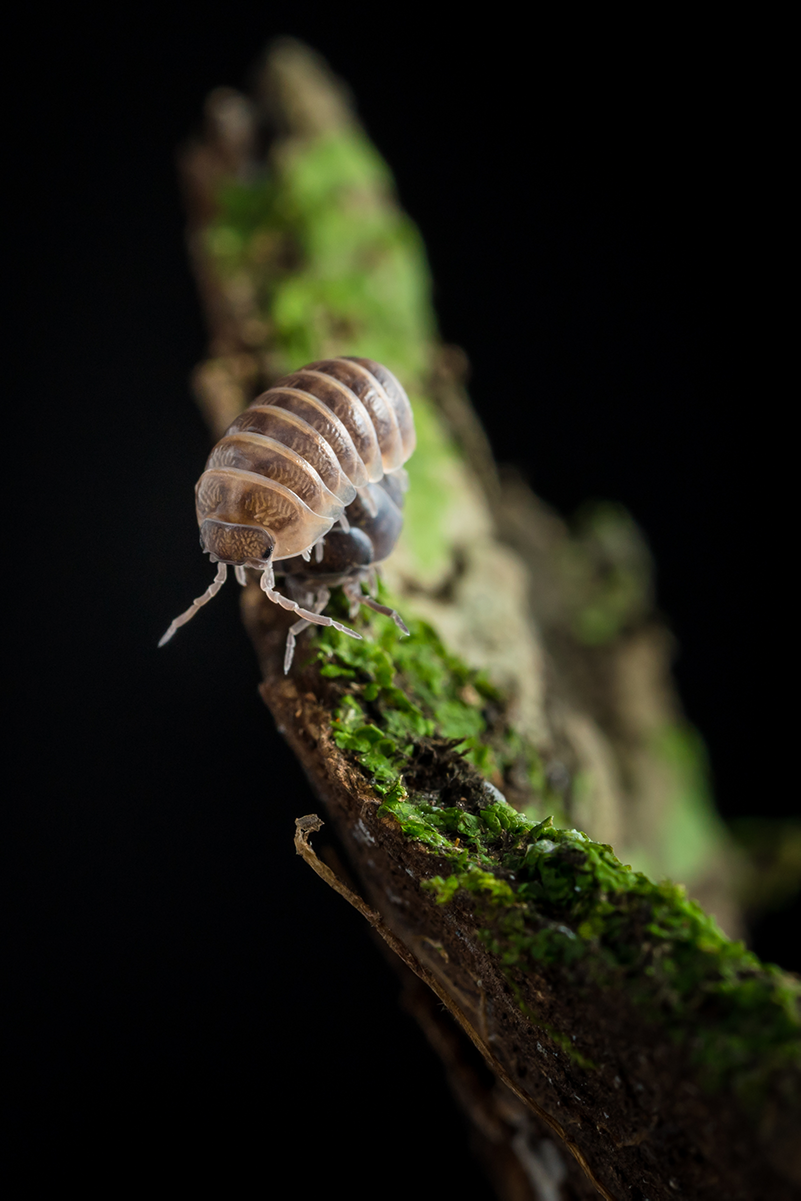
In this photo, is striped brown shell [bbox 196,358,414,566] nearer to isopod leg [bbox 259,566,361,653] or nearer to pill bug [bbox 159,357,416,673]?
pill bug [bbox 159,357,416,673]

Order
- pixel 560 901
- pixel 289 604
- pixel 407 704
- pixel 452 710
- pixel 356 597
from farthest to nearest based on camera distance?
pixel 452 710 → pixel 356 597 → pixel 407 704 → pixel 289 604 → pixel 560 901

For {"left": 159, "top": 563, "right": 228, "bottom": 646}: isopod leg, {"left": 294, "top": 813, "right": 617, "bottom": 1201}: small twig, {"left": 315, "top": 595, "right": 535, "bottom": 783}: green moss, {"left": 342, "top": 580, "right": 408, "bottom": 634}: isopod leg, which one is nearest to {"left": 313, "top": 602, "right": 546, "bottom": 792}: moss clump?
{"left": 315, "top": 595, "right": 535, "bottom": 783}: green moss

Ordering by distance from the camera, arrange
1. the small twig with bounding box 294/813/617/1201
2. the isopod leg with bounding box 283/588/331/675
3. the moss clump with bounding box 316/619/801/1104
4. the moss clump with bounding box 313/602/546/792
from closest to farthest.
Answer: the moss clump with bounding box 316/619/801/1104, the small twig with bounding box 294/813/617/1201, the moss clump with bounding box 313/602/546/792, the isopod leg with bounding box 283/588/331/675

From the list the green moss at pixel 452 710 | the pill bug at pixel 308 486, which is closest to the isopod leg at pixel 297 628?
the pill bug at pixel 308 486

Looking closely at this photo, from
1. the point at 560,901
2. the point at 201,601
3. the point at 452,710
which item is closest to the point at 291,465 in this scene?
the point at 201,601

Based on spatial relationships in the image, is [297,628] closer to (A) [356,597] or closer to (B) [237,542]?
(A) [356,597]

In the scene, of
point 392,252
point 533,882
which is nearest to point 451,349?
point 392,252
